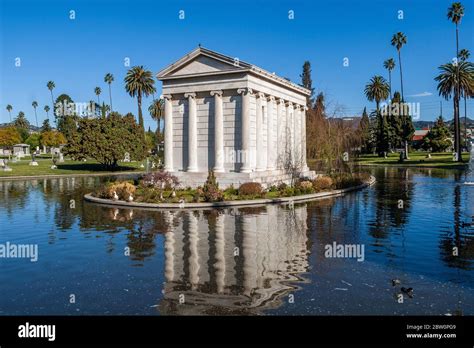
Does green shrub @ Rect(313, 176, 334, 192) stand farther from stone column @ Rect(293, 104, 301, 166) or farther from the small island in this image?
stone column @ Rect(293, 104, 301, 166)

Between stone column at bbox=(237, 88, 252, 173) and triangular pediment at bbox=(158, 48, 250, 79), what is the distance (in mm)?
2204

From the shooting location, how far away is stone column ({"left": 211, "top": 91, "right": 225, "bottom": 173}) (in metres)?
33.4

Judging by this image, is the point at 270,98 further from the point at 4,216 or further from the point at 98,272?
the point at 98,272

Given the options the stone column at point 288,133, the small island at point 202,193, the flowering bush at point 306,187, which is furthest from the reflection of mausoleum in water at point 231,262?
the stone column at point 288,133

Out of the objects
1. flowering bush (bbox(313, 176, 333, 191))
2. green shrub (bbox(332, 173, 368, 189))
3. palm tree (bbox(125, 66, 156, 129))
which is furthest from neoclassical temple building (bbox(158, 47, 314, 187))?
palm tree (bbox(125, 66, 156, 129))

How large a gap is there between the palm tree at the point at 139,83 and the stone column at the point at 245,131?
159 ft

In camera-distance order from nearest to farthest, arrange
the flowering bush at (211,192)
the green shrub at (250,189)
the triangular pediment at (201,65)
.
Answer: the flowering bush at (211,192) → the green shrub at (250,189) → the triangular pediment at (201,65)

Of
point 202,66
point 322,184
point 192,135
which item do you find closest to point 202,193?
point 192,135

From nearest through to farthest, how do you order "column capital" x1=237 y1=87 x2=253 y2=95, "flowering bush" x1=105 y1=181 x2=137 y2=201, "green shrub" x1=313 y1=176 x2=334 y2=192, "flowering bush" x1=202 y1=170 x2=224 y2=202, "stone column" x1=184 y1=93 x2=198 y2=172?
"flowering bush" x1=202 y1=170 x2=224 y2=202 → "flowering bush" x1=105 y1=181 x2=137 y2=201 → "column capital" x1=237 y1=87 x2=253 y2=95 → "green shrub" x1=313 y1=176 x2=334 y2=192 → "stone column" x1=184 y1=93 x2=198 y2=172

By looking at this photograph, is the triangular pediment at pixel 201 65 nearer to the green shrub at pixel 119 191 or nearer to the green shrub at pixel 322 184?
the green shrub at pixel 322 184

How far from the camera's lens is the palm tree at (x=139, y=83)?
257 feet

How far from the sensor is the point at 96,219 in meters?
22.1

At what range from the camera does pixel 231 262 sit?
13109 millimetres
